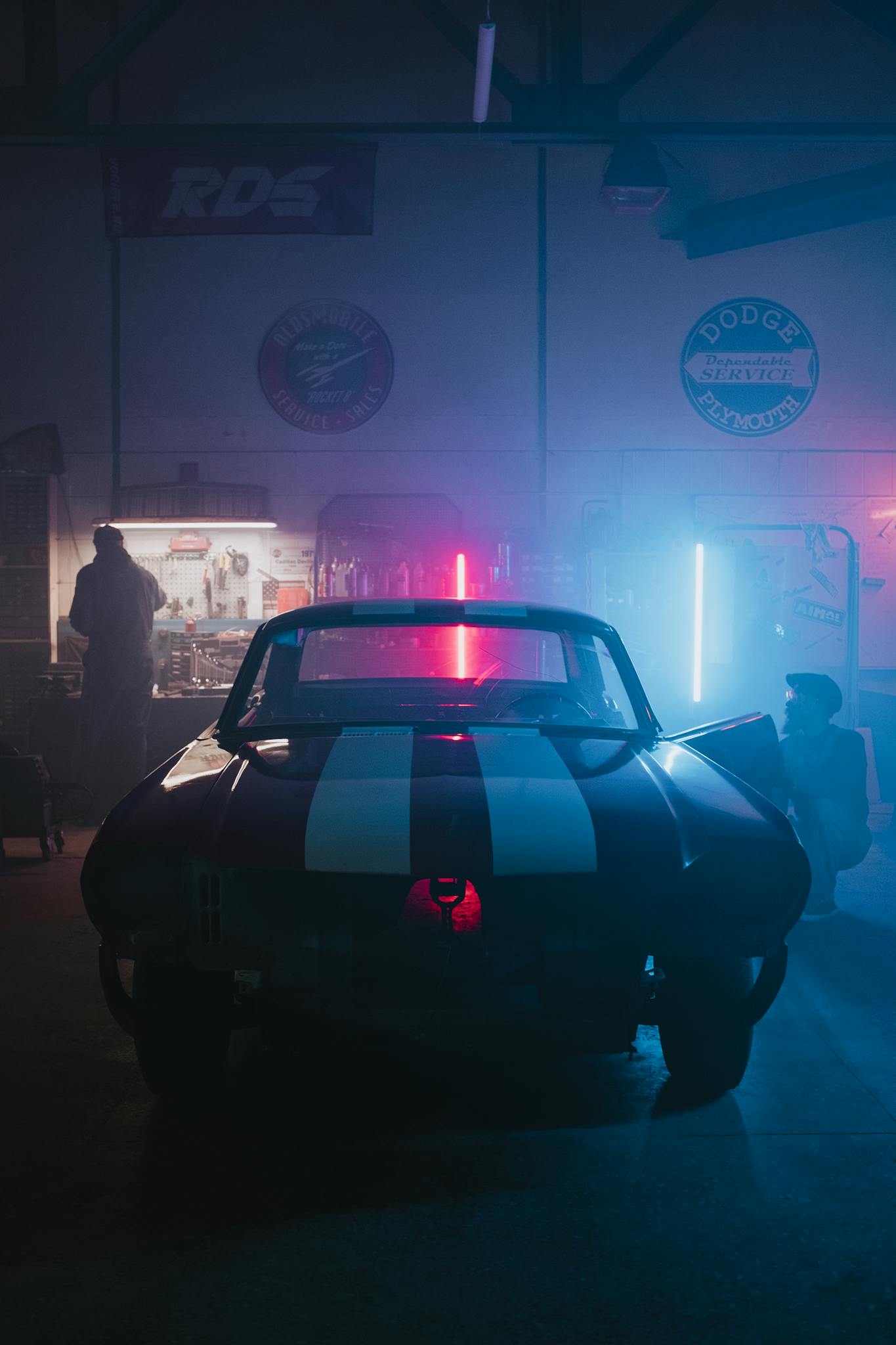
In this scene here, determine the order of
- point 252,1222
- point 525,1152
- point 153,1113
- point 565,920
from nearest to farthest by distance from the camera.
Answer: point 252,1222, point 565,920, point 525,1152, point 153,1113

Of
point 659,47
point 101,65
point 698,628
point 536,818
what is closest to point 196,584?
point 101,65

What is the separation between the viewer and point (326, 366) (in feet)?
29.2

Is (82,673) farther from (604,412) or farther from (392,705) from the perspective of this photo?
(392,705)

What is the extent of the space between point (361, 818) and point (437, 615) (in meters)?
1.17

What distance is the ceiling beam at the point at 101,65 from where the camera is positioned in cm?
803

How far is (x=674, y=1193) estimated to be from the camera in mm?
2176

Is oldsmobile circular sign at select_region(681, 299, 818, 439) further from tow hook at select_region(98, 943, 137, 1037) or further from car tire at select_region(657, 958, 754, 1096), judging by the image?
tow hook at select_region(98, 943, 137, 1037)

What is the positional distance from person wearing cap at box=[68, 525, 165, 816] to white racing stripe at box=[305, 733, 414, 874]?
510cm

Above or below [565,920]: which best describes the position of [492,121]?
above

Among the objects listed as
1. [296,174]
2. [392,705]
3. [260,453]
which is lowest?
[392,705]

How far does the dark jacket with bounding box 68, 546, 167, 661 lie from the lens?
24.2ft

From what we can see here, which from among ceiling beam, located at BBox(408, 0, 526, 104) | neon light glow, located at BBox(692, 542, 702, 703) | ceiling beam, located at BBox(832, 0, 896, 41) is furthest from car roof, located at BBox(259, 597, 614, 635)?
ceiling beam, located at BBox(832, 0, 896, 41)

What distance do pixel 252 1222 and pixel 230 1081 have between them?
724 millimetres

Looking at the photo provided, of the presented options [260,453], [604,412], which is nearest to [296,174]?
[260,453]
